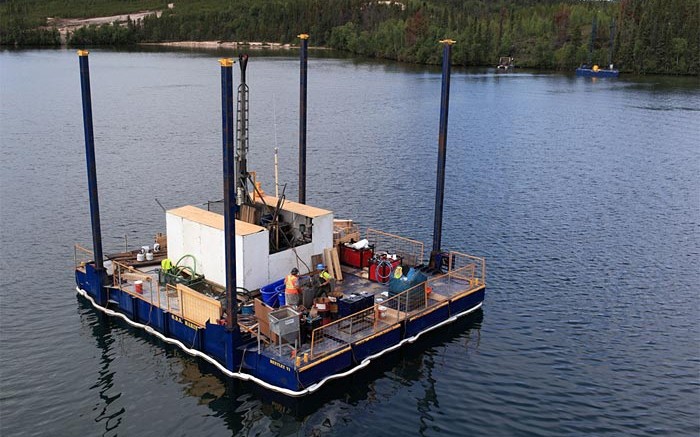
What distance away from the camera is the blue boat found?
79.6 feet

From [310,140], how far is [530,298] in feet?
145

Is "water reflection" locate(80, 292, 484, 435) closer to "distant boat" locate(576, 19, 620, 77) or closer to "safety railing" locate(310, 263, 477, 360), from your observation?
"safety railing" locate(310, 263, 477, 360)

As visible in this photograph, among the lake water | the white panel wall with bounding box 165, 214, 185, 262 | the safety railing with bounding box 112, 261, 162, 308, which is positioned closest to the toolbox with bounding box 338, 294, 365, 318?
the lake water

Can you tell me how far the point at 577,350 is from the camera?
2950cm

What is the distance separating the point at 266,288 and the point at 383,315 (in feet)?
15.8

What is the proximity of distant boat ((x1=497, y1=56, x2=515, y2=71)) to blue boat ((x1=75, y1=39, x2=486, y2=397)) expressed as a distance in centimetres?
14108

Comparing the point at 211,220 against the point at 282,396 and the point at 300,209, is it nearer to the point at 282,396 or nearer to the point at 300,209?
the point at 300,209

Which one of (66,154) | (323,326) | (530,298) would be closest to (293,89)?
(66,154)

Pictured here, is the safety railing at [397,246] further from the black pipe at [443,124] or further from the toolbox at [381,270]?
the toolbox at [381,270]

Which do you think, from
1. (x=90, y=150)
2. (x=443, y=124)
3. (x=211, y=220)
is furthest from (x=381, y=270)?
(x=90, y=150)

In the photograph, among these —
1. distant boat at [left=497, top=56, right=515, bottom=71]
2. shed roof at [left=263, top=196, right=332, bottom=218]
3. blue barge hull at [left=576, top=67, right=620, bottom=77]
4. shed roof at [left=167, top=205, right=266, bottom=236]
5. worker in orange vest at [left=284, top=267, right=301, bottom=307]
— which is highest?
distant boat at [left=497, top=56, right=515, bottom=71]

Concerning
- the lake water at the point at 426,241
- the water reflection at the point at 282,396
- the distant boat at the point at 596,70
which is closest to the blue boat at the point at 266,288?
the water reflection at the point at 282,396

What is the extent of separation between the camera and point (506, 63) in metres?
169

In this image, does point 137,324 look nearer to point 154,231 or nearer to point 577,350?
point 154,231
